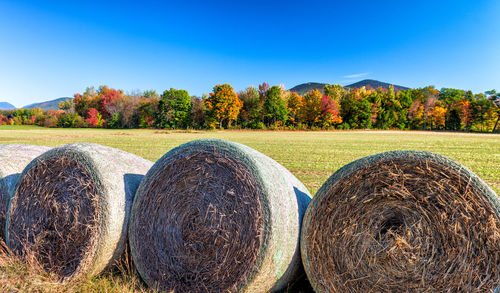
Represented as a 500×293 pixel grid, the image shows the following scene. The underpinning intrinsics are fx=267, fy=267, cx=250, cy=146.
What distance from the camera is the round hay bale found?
9.32ft

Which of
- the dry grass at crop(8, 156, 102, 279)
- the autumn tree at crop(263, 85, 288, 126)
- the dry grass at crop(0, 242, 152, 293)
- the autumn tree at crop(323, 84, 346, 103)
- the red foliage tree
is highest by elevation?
the autumn tree at crop(323, 84, 346, 103)

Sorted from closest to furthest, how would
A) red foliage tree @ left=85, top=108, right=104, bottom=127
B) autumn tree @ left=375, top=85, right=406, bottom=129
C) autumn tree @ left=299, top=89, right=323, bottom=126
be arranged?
1. autumn tree @ left=299, top=89, right=323, bottom=126
2. autumn tree @ left=375, top=85, right=406, bottom=129
3. red foliage tree @ left=85, top=108, right=104, bottom=127

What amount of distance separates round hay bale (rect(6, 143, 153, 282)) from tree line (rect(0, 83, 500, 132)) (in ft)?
168

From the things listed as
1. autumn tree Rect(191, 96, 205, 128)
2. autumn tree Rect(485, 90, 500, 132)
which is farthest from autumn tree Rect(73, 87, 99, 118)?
autumn tree Rect(485, 90, 500, 132)

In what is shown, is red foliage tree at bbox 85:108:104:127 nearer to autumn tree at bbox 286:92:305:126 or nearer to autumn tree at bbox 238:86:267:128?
autumn tree at bbox 238:86:267:128

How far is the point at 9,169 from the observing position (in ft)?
12.2

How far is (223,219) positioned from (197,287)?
0.74 m

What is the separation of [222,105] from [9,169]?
170 feet

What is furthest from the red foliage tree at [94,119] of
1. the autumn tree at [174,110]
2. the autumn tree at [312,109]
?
the autumn tree at [312,109]

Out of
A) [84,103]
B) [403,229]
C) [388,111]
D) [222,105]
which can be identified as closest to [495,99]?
[388,111]

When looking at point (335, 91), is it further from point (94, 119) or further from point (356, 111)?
point (94, 119)

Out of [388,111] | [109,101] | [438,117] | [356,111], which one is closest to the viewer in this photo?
[356,111]

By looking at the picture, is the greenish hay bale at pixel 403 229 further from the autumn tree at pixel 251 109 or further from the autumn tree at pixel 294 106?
the autumn tree at pixel 294 106

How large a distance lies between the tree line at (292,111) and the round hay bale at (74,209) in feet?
168
